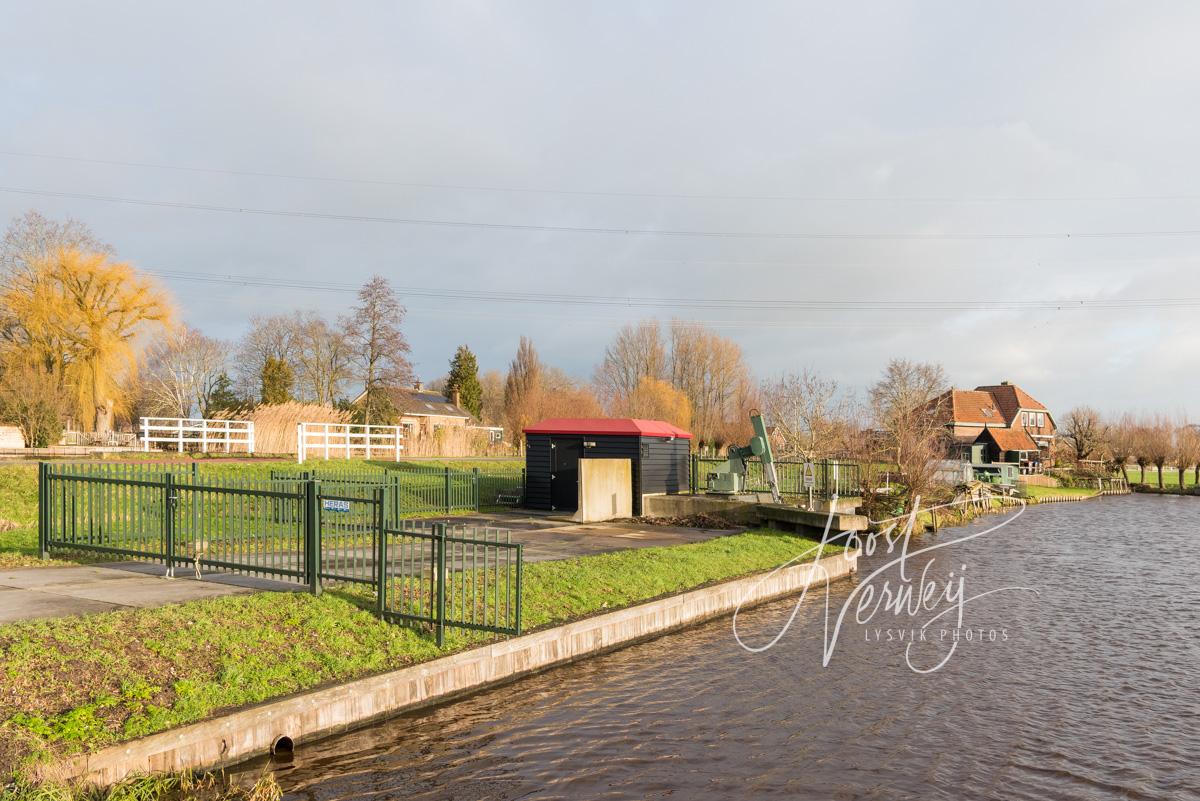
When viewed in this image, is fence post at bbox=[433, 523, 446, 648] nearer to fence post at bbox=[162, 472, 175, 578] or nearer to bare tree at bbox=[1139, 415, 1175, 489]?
fence post at bbox=[162, 472, 175, 578]

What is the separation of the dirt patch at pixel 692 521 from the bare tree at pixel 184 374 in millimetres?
45629

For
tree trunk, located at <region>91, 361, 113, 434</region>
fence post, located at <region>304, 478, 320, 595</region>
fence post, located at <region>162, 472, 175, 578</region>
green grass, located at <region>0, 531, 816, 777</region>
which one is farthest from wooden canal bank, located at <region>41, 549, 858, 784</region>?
tree trunk, located at <region>91, 361, 113, 434</region>

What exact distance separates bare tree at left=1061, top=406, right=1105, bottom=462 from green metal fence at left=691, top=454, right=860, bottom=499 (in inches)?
1837

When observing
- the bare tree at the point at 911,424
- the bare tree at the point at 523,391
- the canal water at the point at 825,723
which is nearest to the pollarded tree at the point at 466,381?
the bare tree at the point at 523,391

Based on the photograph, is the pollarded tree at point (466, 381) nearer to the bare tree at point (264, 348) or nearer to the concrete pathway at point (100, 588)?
the bare tree at point (264, 348)

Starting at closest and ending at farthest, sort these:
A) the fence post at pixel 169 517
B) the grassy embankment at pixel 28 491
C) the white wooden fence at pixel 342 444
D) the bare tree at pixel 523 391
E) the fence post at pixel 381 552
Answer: the fence post at pixel 381 552 → the fence post at pixel 169 517 → the grassy embankment at pixel 28 491 → the white wooden fence at pixel 342 444 → the bare tree at pixel 523 391

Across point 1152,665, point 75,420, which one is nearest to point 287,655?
point 1152,665

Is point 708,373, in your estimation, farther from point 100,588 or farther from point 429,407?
point 100,588

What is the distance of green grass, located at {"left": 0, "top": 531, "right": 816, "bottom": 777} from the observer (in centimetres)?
596

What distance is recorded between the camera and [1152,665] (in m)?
11.1

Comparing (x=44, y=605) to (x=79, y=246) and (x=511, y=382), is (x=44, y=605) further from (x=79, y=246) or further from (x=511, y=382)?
(x=511, y=382)

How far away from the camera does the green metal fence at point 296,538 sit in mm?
9305

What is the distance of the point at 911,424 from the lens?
36969 millimetres

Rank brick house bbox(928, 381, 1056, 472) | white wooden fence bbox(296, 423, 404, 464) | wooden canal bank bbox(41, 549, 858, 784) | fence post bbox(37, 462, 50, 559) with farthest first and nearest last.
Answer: brick house bbox(928, 381, 1056, 472), white wooden fence bbox(296, 423, 404, 464), fence post bbox(37, 462, 50, 559), wooden canal bank bbox(41, 549, 858, 784)
